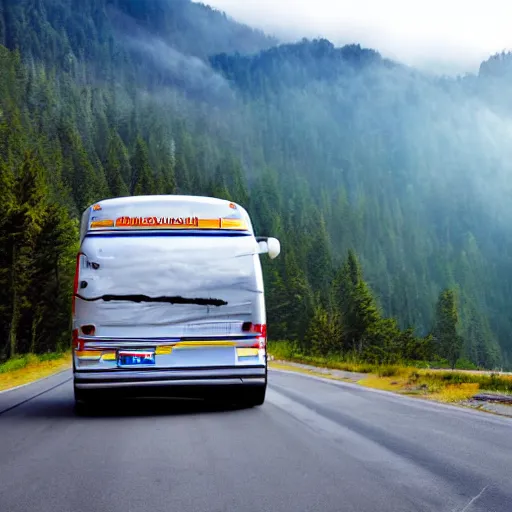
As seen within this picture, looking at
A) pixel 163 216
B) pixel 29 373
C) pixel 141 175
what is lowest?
pixel 29 373

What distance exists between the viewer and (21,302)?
45.9 metres

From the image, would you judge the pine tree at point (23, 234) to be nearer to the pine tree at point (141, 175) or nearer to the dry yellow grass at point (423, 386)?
the dry yellow grass at point (423, 386)

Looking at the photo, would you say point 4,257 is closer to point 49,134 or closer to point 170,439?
point 170,439

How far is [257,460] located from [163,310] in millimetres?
4272

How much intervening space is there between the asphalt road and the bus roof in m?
3.04

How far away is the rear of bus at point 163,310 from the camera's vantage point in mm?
11109

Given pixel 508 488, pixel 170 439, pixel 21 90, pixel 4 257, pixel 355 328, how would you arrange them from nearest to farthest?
pixel 508 488
pixel 170 439
pixel 4 257
pixel 355 328
pixel 21 90

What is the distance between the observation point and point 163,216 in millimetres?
11992

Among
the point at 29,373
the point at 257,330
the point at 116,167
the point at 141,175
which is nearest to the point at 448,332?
Answer: the point at 141,175

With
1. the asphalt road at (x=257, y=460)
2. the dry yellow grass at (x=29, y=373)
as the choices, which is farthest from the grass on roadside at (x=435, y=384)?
the dry yellow grass at (x=29, y=373)

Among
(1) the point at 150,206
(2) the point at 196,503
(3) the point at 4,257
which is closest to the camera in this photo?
(2) the point at 196,503

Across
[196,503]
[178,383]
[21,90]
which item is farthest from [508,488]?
[21,90]

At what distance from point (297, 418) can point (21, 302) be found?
125 ft

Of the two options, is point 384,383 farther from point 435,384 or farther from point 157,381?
point 157,381
